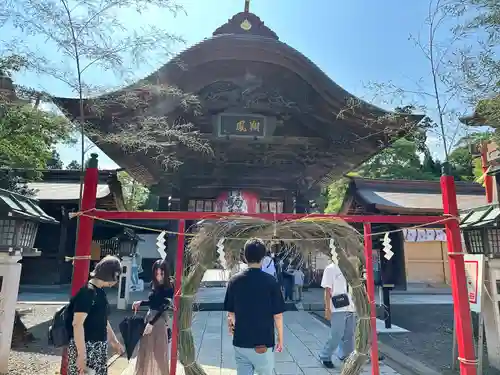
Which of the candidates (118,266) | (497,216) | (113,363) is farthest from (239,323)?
(497,216)

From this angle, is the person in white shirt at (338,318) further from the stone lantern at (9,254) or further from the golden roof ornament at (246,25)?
the golden roof ornament at (246,25)

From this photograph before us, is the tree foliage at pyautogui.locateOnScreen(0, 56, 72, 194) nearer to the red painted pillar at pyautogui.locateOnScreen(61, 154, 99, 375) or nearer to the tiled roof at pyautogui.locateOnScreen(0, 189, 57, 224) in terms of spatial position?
the tiled roof at pyautogui.locateOnScreen(0, 189, 57, 224)

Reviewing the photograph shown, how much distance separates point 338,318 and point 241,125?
417cm

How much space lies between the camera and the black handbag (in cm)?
437

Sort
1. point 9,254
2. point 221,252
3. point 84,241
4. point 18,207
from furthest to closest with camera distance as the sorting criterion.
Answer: point 18,207 < point 9,254 < point 221,252 < point 84,241

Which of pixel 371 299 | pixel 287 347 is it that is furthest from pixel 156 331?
pixel 287 347

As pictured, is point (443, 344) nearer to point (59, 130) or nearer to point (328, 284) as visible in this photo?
point (328, 284)

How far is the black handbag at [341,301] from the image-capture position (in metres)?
4.37

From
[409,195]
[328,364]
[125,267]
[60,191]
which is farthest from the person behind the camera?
[409,195]

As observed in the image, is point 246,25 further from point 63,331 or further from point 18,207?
point 63,331

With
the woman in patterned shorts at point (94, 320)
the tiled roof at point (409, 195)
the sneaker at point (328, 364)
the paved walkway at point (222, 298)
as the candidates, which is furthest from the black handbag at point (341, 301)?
the tiled roof at point (409, 195)

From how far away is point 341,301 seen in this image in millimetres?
4379

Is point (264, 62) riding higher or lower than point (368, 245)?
higher

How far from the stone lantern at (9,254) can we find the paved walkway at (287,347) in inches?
56.3
